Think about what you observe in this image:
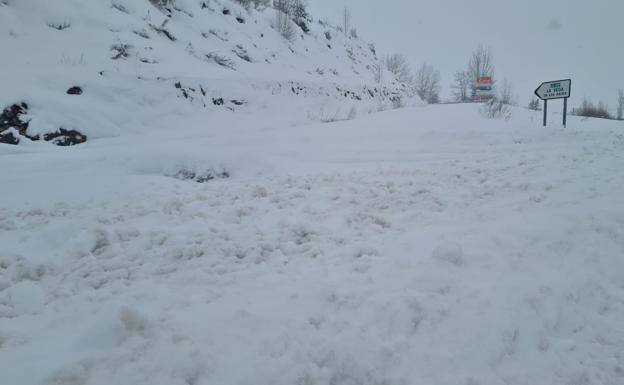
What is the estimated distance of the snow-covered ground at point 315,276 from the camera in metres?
1.79

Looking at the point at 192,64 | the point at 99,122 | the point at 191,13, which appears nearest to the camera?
the point at 99,122

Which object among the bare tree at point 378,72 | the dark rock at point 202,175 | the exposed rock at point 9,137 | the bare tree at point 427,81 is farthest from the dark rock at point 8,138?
the bare tree at point 427,81

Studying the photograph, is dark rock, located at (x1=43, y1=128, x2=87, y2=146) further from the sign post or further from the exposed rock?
the sign post

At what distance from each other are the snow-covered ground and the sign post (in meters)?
5.22

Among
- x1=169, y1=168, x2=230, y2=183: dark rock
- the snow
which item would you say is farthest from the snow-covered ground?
x1=169, y1=168, x2=230, y2=183: dark rock

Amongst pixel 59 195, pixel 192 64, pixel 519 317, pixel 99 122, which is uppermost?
pixel 192 64

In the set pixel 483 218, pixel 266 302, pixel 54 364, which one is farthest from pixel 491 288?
pixel 54 364

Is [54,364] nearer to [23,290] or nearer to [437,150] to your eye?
[23,290]

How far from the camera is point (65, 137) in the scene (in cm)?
673

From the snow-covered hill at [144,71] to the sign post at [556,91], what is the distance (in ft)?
18.8

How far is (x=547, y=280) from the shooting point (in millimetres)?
2396

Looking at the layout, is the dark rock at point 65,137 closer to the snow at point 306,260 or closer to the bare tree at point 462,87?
the snow at point 306,260

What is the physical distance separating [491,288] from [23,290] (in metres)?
3.27

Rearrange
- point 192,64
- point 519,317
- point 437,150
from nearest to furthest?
point 519,317 → point 437,150 → point 192,64
